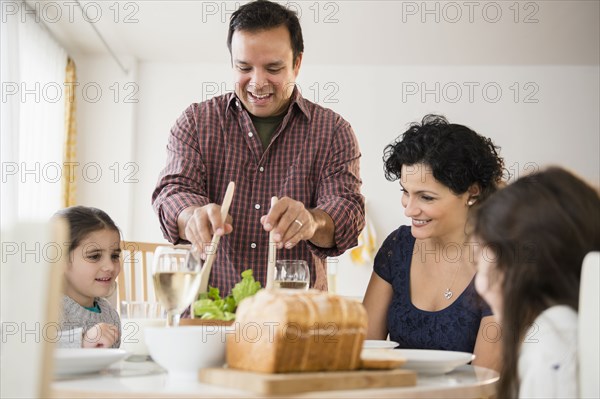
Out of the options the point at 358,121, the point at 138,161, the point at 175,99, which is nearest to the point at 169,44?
the point at 175,99

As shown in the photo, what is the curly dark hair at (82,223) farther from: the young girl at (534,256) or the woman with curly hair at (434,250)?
the young girl at (534,256)

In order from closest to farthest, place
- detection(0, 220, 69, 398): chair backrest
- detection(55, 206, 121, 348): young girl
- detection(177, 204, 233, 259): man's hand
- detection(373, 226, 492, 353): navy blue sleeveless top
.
A: 1. detection(0, 220, 69, 398): chair backrest
2. detection(177, 204, 233, 259): man's hand
3. detection(373, 226, 492, 353): navy blue sleeveless top
4. detection(55, 206, 121, 348): young girl

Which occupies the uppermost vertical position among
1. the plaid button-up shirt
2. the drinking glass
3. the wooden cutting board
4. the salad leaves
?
the plaid button-up shirt

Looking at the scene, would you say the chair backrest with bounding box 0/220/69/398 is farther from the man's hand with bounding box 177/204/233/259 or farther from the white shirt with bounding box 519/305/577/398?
the white shirt with bounding box 519/305/577/398

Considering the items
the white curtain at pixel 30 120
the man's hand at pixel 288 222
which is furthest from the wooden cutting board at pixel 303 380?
the white curtain at pixel 30 120

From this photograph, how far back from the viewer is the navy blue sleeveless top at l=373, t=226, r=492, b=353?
2.04 m

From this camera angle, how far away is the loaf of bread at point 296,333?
106 centimetres

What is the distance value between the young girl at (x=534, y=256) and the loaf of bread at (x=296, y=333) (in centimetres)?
27

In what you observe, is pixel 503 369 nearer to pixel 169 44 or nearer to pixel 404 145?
pixel 404 145

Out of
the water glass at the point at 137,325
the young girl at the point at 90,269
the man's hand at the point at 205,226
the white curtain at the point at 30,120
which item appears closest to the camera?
the water glass at the point at 137,325

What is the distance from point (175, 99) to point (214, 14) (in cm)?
147

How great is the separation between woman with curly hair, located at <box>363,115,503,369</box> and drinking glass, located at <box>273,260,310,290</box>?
0.58 metres

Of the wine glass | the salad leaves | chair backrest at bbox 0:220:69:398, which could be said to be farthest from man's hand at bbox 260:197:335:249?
chair backrest at bbox 0:220:69:398

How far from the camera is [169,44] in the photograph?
6.25 metres
